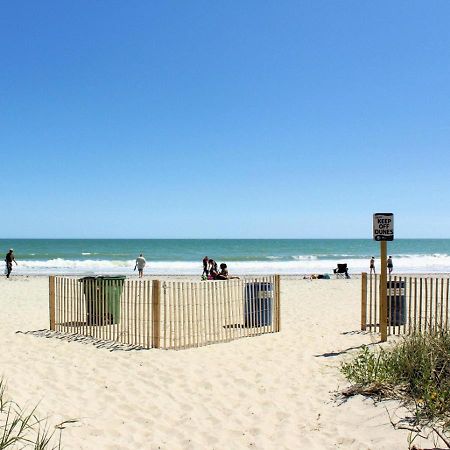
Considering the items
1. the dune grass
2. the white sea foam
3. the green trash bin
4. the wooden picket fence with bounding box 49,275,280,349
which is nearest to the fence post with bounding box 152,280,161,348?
the wooden picket fence with bounding box 49,275,280,349

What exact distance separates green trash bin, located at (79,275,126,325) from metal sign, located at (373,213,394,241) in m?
5.11

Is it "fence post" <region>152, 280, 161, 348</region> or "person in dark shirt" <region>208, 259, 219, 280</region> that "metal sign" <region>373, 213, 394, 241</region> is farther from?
"person in dark shirt" <region>208, 259, 219, 280</region>

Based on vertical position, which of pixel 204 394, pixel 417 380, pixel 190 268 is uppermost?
pixel 417 380

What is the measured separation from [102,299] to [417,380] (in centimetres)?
649

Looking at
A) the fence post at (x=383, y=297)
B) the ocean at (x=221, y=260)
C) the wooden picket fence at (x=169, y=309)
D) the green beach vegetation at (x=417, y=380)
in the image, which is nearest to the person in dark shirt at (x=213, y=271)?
the wooden picket fence at (x=169, y=309)

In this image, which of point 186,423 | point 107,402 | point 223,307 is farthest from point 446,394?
point 223,307

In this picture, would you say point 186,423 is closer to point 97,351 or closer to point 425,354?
point 425,354

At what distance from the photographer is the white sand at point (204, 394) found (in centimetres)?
529

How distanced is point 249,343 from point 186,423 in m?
3.91

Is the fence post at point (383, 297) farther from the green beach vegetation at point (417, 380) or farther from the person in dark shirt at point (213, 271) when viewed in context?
the person in dark shirt at point (213, 271)

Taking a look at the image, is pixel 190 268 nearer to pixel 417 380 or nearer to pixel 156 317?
pixel 156 317

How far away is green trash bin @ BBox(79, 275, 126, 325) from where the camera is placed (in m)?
10.3

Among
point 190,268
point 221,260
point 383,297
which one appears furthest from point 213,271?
point 221,260

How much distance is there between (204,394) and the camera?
6.71m
